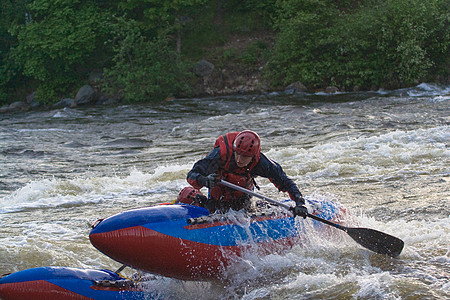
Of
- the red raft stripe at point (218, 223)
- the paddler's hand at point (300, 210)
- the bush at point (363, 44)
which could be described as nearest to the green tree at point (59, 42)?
the bush at point (363, 44)

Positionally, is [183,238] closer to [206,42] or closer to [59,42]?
[59,42]

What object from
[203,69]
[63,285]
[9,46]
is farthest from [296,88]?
[63,285]

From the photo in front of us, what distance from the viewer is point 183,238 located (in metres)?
4.00

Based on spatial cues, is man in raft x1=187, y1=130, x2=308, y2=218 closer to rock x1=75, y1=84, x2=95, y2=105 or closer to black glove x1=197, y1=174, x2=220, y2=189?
black glove x1=197, y1=174, x2=220, y2=189

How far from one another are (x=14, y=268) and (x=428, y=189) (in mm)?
4837

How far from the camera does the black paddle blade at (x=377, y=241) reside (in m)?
4.66

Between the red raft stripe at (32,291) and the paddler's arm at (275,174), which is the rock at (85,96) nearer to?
the paddler's arm at (275,174)

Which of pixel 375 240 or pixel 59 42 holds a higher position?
pixel 59 42

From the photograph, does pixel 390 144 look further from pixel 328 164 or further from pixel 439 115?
pixel 439 115

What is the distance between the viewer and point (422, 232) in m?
5.13

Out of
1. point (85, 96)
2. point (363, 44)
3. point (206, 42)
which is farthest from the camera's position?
point (206, 42)

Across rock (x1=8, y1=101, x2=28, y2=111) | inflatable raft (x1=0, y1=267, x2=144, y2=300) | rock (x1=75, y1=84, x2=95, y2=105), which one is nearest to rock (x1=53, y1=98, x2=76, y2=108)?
rock (x1=75, y1=84, x2=95, y2=105)

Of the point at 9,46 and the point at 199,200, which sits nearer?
the point at 199,200

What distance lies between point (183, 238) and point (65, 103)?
1759 cm
